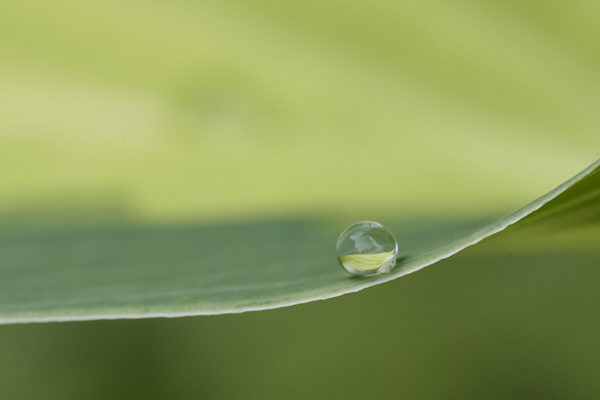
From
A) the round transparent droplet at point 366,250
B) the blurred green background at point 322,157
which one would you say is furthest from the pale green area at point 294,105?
the round transparent droplet at point 366,250

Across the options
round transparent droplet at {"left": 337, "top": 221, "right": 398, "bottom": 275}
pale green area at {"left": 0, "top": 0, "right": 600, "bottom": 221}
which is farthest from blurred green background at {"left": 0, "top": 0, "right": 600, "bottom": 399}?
round transparent droplet at {"left": 337, "top": 221, "right": 398, "bottom": 275}

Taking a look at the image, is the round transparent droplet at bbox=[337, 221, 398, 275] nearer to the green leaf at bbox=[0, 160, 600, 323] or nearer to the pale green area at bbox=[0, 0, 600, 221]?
the green leaf at bbox=[0, 160, 600, 323]

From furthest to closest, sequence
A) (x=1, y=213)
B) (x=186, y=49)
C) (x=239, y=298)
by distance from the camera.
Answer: (x=186, y=49)
(x=1, y=213)
(x=239, y=298)

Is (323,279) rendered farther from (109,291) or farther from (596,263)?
(596,263)

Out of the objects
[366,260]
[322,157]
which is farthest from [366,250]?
[322,157]

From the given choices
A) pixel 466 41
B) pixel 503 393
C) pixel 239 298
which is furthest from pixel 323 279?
pixel 466 41

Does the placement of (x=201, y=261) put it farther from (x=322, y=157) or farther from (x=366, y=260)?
(x=322, y=157)
